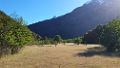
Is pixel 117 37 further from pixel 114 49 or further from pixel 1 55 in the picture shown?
pixel 1 55

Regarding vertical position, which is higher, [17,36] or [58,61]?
[17,36]

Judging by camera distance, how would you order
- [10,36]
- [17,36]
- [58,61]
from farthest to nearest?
1. [17,36]
2. [10,36]
3. [58,61]

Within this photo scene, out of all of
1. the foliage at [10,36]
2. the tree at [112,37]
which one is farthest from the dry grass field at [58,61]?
the tree at [112,37]

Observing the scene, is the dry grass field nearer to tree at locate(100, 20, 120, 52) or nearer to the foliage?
the foliage

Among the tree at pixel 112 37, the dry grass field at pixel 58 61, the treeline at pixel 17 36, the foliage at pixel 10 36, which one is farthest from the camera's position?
the tree at pixel 112 37

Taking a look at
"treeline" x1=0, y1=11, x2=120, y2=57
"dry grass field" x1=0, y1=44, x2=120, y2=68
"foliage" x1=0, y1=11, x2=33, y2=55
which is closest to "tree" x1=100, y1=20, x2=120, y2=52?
"treeline" x1=0, y1=11, x2=120, y2=57

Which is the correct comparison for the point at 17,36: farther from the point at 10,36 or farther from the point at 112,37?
the point at 112,37

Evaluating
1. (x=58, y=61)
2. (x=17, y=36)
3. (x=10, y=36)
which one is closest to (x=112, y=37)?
(x=17, y=36)

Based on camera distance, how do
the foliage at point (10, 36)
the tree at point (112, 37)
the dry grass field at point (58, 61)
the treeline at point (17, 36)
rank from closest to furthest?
the dry grass field at point (58, 61)
the foliage at point (10, 36)
the treeline at point (17, 36)
the tree at point (112, 37)

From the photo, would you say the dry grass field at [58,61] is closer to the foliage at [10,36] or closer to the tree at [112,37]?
the foliage at [10,36]

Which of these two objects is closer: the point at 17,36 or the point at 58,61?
the point at 58,61

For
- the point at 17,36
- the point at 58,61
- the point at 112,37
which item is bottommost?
the point at 58,61

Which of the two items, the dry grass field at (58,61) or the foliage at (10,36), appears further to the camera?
the foliage at (10,36)

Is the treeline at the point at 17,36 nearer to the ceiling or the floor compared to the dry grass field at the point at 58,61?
nearer to the ceiling
